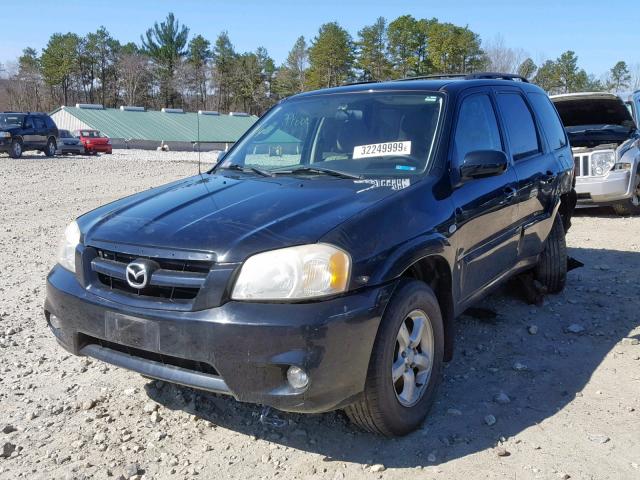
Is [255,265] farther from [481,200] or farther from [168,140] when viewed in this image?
[168,140]

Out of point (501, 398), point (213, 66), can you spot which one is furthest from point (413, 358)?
point (213, 66)

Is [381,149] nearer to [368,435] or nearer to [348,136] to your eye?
[348,136]

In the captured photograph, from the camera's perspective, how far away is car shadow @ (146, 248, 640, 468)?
3.12 metres

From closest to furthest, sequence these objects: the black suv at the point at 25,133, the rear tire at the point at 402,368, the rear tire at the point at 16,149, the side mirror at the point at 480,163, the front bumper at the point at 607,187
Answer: the rear tire at the point at 402,368
the side mirror at the point at 480,163
the front bumper at the point at 607,187
the black suv at the point at 25,133
the rear tire at the point at 16,149

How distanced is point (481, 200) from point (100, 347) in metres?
2.37

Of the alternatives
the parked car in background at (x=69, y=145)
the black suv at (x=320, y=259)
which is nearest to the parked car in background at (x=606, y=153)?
the black suv at (x=320, y=259)

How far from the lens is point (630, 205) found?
9672 mm

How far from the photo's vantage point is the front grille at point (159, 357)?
276cm

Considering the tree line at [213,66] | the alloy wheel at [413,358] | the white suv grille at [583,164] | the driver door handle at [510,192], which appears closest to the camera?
the alloy wheel at [413,358]

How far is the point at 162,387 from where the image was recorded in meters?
3.73

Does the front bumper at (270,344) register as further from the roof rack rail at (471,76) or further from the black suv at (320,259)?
the roof rack rail at (471,76)

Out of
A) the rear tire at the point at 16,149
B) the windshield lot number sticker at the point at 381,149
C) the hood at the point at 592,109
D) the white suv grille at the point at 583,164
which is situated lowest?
the rear tire at the point at 16,149

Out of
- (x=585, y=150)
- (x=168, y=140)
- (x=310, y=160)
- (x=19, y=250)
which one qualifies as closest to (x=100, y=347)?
(x=310, y=160)

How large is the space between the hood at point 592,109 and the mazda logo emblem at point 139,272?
9254 mm
